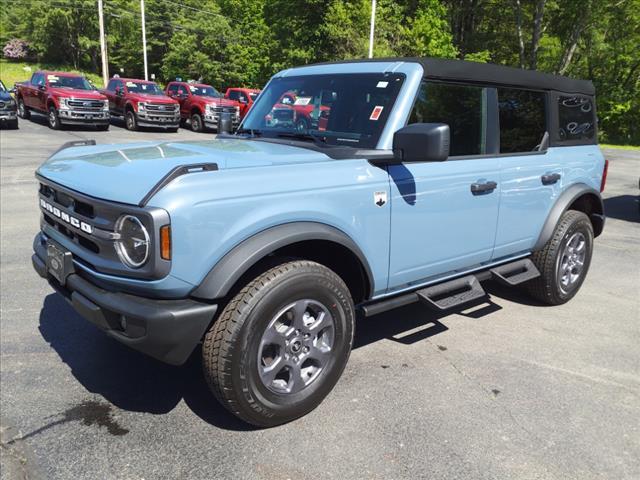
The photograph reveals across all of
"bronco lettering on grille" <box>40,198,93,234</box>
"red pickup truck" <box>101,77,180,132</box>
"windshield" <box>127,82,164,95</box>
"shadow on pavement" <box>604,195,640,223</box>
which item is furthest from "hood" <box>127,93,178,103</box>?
"bronco lettering on grille" <box>40,198,93,234</box>

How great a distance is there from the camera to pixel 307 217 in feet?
9.20

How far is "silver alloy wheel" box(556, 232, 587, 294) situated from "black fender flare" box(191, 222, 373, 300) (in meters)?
2.73

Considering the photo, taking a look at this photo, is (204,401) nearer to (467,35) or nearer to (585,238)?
(585,238)

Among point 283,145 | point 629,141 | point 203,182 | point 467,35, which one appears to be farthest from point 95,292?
point 467,35

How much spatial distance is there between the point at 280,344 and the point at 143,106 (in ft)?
61.4

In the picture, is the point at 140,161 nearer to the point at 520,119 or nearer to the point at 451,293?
the point at 451,293

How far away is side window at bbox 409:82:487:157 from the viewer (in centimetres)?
344

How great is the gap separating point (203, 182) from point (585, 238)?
3906 mm

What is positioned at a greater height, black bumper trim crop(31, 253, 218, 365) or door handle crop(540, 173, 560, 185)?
door handle crop(540, 173, 560, 185)

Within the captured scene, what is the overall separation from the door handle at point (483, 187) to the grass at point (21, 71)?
178 feet

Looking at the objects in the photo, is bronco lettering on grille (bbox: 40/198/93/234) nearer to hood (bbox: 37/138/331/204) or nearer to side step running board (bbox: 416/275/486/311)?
hood (bbox: 37/138/331/204)

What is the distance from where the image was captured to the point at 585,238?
4926 millimetres

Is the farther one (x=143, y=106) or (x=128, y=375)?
(x=143, y=106)

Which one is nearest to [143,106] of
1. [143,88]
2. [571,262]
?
[143,88]
